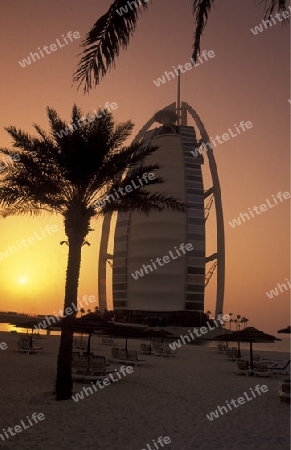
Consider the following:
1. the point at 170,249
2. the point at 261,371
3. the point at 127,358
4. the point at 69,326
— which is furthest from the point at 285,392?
the point at 170,249

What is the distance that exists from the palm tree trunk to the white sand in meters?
0.60

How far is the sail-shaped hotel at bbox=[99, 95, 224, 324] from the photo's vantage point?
95750mm

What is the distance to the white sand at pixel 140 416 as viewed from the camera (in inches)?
382

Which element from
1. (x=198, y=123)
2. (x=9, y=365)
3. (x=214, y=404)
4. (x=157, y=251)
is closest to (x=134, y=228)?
(x=157, y=251)

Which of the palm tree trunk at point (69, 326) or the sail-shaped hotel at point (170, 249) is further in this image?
the sail-shaped hotel at point (170, 249)

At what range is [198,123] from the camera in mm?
98375

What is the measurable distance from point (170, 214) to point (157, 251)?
9726 mm

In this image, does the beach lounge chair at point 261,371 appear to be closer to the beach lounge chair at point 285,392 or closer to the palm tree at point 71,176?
the beach lounge chair at point 285,392

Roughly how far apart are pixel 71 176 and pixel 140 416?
865cm

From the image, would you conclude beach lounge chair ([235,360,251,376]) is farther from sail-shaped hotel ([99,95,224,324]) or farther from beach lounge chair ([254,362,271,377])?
sail-shaped hotel ([99,95,224,324])

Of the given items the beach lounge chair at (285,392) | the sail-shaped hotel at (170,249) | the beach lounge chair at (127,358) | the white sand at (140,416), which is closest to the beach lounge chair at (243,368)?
the white sand at (140,416)

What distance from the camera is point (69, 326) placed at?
49.5 feet

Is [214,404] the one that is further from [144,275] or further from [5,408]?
[144,275]

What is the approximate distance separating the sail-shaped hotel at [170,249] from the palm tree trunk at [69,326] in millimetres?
76448
